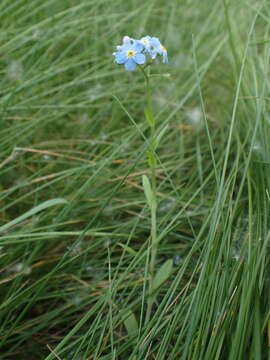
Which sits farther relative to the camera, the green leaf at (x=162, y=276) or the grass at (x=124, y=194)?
the green leaf at (x=162, y=276)

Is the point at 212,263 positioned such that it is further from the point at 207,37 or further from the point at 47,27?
the point at 207,37

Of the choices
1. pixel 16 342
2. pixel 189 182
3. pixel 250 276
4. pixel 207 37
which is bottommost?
pixel 16 342

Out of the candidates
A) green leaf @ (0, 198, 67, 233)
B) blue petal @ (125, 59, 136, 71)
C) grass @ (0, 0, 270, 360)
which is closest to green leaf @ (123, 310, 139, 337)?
grass @ (0, 0, 270, 360)

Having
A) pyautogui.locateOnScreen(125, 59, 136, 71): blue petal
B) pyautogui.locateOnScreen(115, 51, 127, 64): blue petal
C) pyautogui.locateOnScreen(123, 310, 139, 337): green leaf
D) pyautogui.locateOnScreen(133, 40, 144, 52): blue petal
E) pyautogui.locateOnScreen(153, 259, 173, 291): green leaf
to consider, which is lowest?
pyautogui.locateOnScreen(123, 310, 139, 337): green leaf

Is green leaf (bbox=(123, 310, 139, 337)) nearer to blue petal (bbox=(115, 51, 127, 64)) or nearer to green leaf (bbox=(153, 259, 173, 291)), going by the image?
green leaf (bbox=(153, 259, 173, 291))

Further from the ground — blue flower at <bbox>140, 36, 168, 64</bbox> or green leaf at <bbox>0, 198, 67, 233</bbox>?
blue flower at <bbox>140, 36, 168, 64</bbox>

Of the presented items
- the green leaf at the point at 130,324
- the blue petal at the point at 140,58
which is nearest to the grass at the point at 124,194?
the green leaf at the point at 130,324

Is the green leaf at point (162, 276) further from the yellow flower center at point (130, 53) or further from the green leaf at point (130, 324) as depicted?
the yellow flower center at point (130, 53)

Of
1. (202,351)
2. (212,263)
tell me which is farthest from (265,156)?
(202,351)

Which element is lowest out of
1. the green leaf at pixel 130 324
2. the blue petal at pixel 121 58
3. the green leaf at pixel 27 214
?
the green leaf at pixel 130 324
